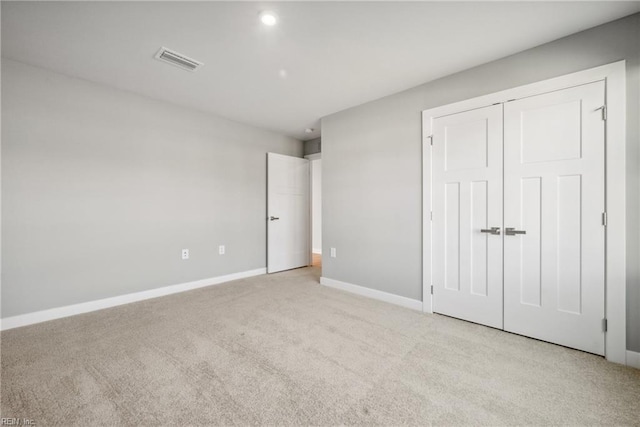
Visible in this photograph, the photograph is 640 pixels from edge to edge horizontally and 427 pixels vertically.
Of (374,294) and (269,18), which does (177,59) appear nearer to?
(269,18)

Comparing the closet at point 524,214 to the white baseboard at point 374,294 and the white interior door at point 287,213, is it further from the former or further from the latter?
the white interior door at point 287,213

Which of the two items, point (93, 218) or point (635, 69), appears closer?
point (635, 69)

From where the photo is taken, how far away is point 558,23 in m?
1.91

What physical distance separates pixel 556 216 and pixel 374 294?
1932mm

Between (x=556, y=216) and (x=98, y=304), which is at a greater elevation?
(x=556, y=216)

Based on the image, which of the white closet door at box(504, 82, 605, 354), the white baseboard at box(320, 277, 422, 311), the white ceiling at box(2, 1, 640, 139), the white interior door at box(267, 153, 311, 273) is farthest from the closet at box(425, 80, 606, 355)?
the white interior door at box(267, 153, 311, 273)

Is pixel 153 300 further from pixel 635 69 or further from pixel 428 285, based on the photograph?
pixel 635 69

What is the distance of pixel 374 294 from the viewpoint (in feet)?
10.6

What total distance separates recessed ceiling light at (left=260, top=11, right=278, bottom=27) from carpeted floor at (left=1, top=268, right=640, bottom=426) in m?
2.43

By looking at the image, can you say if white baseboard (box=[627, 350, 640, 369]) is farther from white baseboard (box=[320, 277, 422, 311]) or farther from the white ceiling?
the white ceiling

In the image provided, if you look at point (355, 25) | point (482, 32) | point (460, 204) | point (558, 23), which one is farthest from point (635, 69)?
point (355, 25)

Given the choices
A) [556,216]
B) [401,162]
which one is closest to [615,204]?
[556,216]

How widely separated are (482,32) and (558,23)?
502 millimetres

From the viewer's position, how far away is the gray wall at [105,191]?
243 cm
